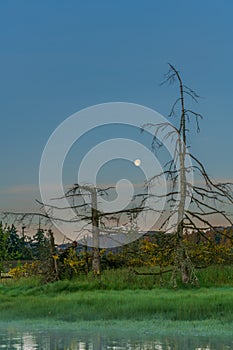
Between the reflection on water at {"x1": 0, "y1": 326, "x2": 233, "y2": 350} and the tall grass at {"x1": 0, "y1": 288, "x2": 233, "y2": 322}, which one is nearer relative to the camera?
the reflection on water at {"x1": 0, "y1": 326, "x2": 233, "y2": 350}

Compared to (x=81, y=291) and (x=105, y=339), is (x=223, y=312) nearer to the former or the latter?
(x=105, y=339)

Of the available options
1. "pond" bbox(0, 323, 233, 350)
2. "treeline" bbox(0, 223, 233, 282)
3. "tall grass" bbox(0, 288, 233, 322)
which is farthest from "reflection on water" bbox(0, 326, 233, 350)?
"treeline" bbox(0, 223, 233, 282)

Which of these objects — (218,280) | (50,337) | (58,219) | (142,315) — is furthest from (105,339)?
(58,219)

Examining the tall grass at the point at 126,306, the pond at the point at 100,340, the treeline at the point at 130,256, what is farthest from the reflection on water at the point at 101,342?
the treeline at the point at 130,256

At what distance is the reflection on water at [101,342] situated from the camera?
45.6ft

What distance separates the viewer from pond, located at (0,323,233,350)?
1398cm

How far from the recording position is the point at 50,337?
612 inches

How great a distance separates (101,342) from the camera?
14602mm

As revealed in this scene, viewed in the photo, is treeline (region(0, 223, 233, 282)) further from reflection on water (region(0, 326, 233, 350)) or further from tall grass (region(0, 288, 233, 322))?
reflection on water (region(0, 326, 233, 350))

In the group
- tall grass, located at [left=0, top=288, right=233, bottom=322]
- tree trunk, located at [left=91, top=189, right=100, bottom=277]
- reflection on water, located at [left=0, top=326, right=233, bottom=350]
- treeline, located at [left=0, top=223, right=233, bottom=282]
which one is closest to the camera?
reflection on water, located at [left=0, top=326, right=233, bottom=350]

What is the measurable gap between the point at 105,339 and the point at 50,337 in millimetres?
1390

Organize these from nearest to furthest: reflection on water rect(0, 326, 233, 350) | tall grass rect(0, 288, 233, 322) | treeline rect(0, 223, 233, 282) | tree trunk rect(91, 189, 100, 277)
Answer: reflection on water rect(0, 326, 233, 350), tall grass rect(0, 288, 233, 322), treeline rect(0, 223, 233, 282), tree trunk rect(91, 189, 100, 277)

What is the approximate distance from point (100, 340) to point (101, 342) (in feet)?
0.88

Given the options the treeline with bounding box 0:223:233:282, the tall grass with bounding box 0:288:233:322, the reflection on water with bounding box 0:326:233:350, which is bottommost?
the reflection on water with bounding box 0:326:233:350
